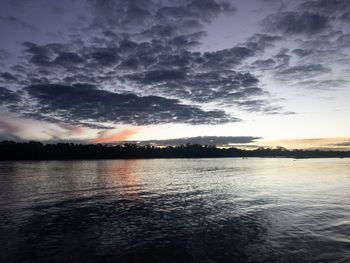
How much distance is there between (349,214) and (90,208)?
29.5 metres

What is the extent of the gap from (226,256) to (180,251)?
3120 mm

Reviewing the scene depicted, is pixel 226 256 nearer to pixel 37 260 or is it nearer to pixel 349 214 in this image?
pixel 37 260

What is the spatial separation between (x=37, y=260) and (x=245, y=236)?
1511cm

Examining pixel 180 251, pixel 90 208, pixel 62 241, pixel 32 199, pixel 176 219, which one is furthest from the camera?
pixel 32 199

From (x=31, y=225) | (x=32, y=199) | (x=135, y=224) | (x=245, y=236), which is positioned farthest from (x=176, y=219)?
(x=32, y=199)

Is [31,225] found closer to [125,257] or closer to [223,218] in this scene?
[125,257]

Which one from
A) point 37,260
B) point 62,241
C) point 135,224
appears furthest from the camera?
point 135,224

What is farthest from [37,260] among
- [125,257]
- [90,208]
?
[90,208]

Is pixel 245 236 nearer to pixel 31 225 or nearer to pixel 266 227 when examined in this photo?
pixel 266 227

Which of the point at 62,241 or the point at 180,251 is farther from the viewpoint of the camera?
the point at 62,241

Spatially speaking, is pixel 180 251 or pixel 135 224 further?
pixel 135 224

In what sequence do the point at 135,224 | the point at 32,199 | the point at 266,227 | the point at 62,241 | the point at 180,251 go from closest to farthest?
1. the point at 180,251
2. the point at 62,241
3. the point at 266,227
4. the point at 135,224
5. the point at 32,199

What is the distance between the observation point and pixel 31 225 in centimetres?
2670

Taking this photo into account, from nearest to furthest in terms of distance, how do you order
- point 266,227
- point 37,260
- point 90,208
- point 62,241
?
point 37,260 → point 62,241 → point 266,227 → point 90,208
